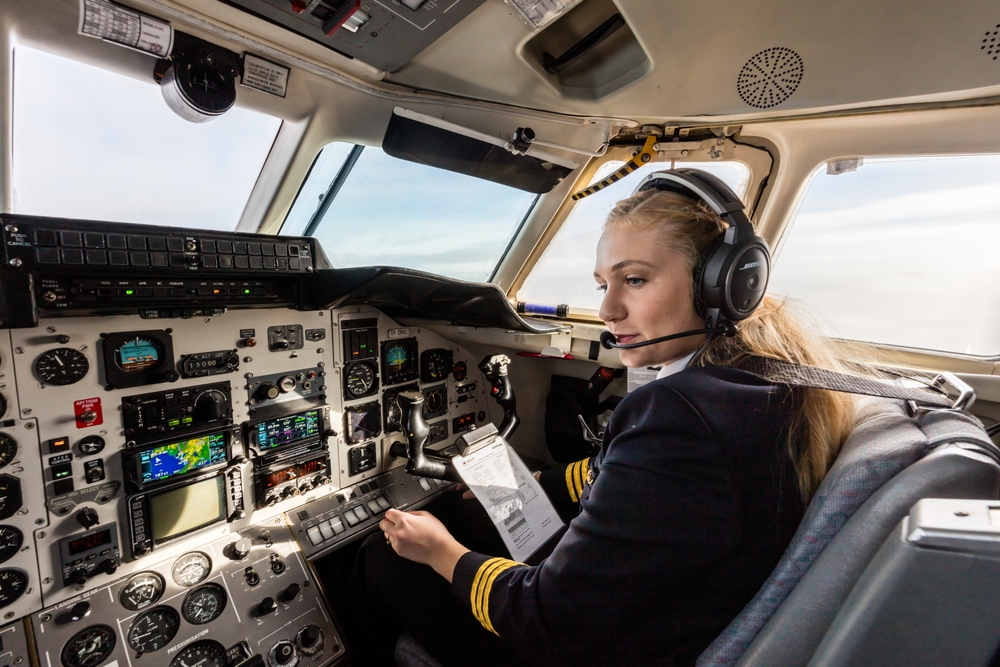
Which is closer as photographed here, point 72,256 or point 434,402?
point 72,256

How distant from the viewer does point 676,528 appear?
819 millimetres

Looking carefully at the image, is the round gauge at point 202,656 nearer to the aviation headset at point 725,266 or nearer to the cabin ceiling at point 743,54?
the aviation headset at point 725,266

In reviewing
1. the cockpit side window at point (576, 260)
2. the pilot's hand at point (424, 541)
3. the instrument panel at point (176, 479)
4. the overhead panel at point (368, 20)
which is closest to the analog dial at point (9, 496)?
the instrument panel at point (176, 479)

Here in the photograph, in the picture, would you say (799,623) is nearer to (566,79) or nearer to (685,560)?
(685,560)

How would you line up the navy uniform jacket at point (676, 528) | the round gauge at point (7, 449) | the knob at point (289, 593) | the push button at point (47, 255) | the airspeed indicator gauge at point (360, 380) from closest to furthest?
the navy uniform jacket at point (676, 528) < the push button at point (47, 255) < the round gauge at point (7, 449) < the knob at point (289, 593) < the airspeed indicator gauge at point (360, 380)

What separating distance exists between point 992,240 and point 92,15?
324cm

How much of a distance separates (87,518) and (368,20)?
1.98m

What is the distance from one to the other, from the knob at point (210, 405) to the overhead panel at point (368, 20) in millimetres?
1423

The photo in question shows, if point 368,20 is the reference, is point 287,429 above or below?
below

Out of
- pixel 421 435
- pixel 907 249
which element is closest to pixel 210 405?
pixel 421 435

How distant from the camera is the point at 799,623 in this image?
2.29ft

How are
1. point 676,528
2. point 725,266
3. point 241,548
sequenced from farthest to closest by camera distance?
point 241,548 < point 725,266 < point 676,528

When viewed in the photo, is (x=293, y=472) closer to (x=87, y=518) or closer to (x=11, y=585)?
(x=87, y=518)

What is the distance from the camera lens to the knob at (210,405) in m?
1.87
